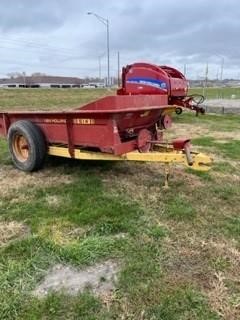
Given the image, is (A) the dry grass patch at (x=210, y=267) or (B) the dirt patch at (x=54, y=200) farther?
(B) the dirt patch at (x=54, y=200)

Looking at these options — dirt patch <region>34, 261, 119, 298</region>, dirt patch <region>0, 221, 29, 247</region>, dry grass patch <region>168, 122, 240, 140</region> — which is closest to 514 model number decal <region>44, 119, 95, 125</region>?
dirt patch <region>0, 221, 29, 247</region>

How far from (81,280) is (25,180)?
265 cm

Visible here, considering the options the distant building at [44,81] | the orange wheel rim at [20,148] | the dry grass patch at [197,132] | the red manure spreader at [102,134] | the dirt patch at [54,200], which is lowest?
the distant building at [44,81]

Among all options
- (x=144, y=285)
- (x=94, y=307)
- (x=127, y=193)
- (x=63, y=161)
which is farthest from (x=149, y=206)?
(x=63, y=161)

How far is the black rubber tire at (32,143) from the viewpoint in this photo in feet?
17.5

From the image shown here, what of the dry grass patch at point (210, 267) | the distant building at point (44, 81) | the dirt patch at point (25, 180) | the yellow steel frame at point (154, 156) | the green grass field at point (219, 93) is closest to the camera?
the dry grass patch at point (210, 267)

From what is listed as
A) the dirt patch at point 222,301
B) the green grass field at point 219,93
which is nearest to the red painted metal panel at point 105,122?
the dirt patch at point 222,301

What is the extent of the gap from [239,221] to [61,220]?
1750mm

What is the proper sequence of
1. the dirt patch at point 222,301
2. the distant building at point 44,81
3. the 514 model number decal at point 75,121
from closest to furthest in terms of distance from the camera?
1. the dirt patch at point 222,301
2. the 514 model number decal at point 75,121
3. the distant building at point 44,81

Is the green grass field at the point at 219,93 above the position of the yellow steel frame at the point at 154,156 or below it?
below

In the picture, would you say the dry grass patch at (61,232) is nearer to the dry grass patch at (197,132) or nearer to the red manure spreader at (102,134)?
the red manure spreader at (102,134)

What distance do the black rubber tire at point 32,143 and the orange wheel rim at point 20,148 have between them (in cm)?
9

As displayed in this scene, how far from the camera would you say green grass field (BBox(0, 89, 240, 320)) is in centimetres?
259

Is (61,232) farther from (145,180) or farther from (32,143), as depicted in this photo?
(32,143)
